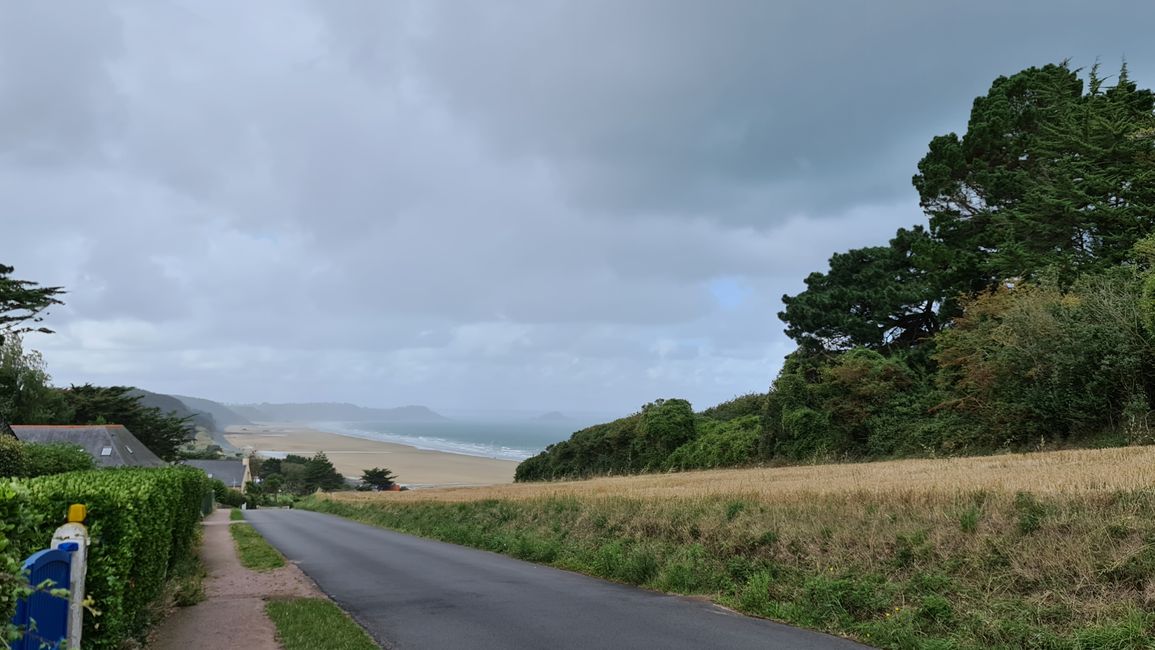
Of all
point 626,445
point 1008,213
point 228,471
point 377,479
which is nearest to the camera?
point 1008,213

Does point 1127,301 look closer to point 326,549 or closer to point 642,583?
point 642,583

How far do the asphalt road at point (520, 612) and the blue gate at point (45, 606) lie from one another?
4043 millimetres

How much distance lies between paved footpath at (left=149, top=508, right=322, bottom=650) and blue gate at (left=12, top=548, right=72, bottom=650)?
145 inches

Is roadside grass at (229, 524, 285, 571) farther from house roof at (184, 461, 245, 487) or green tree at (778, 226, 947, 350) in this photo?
house roof at (184, 461, 245, 487)

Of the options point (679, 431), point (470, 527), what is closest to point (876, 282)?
point (679, 431)

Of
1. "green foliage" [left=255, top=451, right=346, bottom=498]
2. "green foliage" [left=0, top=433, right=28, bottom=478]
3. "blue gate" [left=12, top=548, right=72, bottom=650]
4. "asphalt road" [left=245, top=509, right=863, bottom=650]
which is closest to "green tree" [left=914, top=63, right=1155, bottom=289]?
"asphalt road" [left=245, top=509, right=863, bottom=650]

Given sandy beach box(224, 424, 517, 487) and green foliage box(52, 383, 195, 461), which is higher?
green foliage box(52, 383, 195, 461)

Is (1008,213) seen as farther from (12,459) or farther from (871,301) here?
(12,459)

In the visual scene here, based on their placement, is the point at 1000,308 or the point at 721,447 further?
the point at 721,447

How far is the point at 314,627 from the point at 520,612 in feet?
9.20

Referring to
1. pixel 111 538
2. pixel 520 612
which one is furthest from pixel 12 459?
pixel 520 612

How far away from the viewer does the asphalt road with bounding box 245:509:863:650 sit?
317 inches

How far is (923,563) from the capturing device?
28.3 feet

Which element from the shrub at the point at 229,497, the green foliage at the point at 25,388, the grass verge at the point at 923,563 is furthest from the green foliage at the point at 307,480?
the grass verge at the point at 923,563
